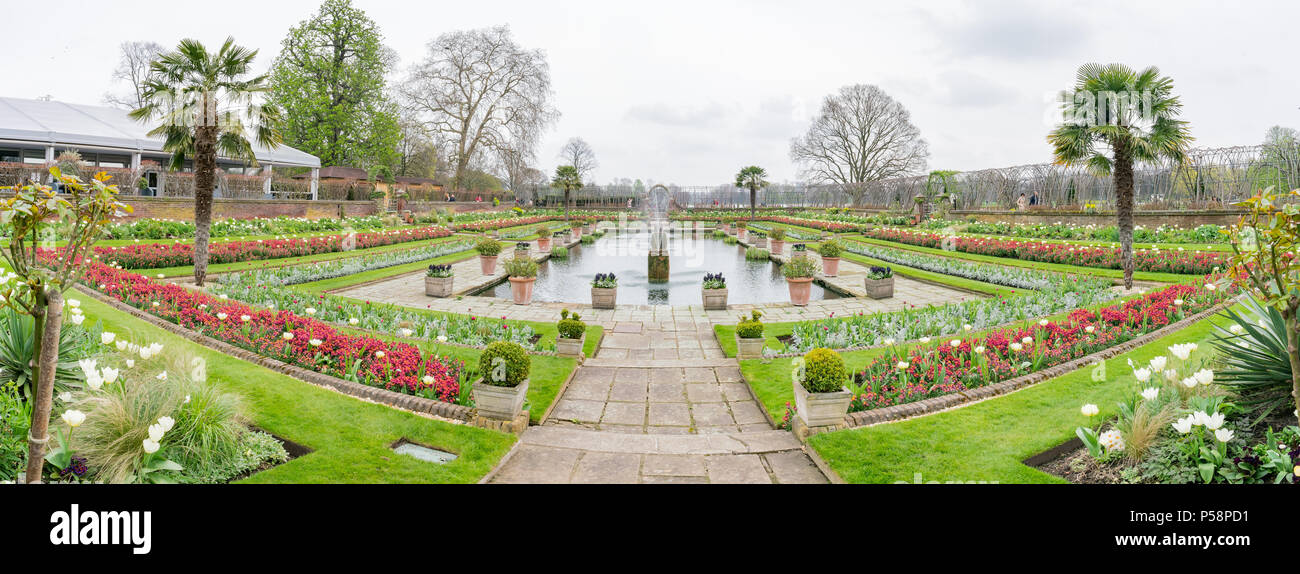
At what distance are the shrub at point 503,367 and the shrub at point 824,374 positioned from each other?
251 cm

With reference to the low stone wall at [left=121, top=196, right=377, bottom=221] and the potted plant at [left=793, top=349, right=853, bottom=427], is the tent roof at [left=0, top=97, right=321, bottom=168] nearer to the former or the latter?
the low stone wall at [left=121, top=196, right=377, bottom=221]

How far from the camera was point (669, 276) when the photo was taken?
16219 mm

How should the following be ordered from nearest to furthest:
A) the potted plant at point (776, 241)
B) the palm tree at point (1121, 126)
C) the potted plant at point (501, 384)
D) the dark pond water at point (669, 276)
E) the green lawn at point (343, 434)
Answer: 1. the green lawn at point (343, 434)
2. the potted plant at point (501, 384)
3. the palm tree at point (1121, 126)
4. the dark pond water at point (669, 276)
5. the potted plant at point (776, 241)

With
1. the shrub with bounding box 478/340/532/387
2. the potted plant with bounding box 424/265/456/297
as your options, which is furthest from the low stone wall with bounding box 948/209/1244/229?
the potted plant with bounding box 424/265/456/297

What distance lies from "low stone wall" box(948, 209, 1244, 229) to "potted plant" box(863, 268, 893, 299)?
10196mm

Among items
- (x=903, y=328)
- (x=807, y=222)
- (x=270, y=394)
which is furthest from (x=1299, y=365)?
(x=807, y=222)

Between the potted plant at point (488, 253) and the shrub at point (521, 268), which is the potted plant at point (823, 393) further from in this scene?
the potted plant at point (488, 253)

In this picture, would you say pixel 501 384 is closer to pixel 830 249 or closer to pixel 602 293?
pixel 602 293

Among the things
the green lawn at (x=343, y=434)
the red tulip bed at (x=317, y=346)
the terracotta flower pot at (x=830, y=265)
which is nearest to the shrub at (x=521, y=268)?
the red tulip bed at (x=317, y=346)

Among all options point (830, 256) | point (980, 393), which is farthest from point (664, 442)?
point (830, 256)

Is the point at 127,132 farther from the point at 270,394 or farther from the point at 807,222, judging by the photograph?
the point at 807,222

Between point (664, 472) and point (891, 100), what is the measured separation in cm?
5282

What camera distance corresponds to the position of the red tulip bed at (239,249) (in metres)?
12.9
